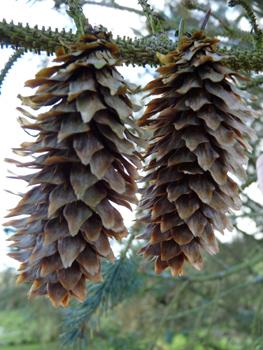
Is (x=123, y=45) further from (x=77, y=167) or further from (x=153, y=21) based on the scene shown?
(x=77, y=167)

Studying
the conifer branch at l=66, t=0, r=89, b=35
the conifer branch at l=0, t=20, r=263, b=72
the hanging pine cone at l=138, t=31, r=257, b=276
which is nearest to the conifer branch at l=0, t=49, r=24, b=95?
the conifer branch at l=0, t=20, r=263, b=72

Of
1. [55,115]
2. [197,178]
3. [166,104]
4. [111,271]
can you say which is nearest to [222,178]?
[197,178]

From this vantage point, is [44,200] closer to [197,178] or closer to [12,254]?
[12,254]

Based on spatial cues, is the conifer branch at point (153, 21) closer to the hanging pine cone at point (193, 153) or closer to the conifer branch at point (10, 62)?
the hanging pine cone at point (193, 153)

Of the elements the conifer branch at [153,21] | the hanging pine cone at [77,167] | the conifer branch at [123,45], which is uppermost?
the conifer branch at [153,21]

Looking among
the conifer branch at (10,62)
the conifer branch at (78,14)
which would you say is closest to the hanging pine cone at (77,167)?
the conifer branch at (78,14)

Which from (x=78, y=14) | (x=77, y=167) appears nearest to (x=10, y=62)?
(x=78, y=14)

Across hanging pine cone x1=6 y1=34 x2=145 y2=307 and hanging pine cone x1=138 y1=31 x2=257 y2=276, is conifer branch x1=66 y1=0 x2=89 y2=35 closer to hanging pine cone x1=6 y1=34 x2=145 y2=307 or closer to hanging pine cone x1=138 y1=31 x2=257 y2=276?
hanging pine cone x1=6 y1=34 x2=145 y2=307
